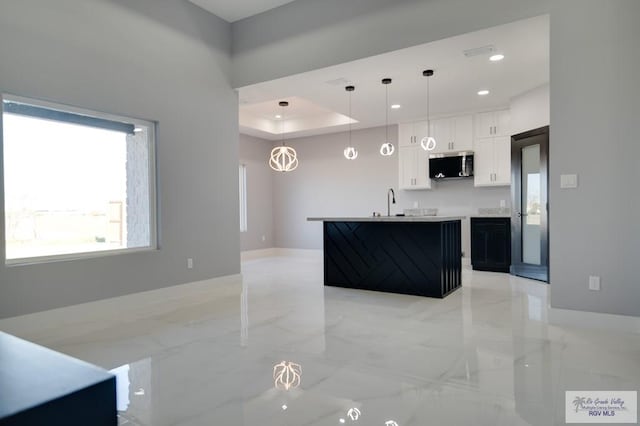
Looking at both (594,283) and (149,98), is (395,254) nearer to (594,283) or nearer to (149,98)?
(594,283)

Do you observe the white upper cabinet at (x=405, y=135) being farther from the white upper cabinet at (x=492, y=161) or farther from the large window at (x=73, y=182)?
the large window at (x=73, y=182)

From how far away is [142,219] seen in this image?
476 centimetres

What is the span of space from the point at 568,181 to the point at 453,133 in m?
3.91

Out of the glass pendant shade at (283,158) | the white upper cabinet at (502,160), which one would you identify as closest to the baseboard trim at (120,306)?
the glass pendant shade at (283,158)

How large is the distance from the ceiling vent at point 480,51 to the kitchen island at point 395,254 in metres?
1.89

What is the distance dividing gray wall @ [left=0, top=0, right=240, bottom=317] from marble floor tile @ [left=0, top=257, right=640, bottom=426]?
328 mm

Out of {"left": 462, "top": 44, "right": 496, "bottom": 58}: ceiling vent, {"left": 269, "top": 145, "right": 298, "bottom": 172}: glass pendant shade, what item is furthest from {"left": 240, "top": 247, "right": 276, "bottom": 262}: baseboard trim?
{"left": 462, "top": 44, "right": 496, "bottom": 58}: ceiling vent

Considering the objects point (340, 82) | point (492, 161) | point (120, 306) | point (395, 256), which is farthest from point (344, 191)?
point (120, 306)

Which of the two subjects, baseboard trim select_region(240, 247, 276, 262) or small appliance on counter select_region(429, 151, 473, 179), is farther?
baseboard trim select_region(240, 247, 276, 262)

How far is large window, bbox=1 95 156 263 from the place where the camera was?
143 inches

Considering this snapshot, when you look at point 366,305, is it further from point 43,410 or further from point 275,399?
point 43,410

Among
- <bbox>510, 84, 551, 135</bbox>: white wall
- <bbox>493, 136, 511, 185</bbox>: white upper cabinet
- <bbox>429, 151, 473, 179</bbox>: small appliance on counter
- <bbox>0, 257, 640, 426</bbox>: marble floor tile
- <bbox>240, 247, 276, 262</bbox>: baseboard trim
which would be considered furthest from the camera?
<bbox>240, 247, 276, 262</bbox>: baseboard trim

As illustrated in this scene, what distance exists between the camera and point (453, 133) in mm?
7230

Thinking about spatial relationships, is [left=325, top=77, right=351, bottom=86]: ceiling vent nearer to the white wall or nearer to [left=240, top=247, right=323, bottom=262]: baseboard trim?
the white wall
